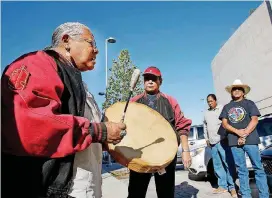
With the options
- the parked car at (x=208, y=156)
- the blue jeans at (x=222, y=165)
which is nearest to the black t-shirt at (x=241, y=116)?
the blue jeans at (x=222, y=165)

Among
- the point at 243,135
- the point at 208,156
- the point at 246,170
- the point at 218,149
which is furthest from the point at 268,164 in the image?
the point at 208,156

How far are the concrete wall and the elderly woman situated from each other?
19.1 m

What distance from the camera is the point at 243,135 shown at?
4887mm

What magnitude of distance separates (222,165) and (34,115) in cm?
566

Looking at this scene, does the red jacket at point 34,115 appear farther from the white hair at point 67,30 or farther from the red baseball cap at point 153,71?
the red baseball cap at point 153,71

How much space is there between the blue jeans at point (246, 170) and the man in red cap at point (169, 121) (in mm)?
1757

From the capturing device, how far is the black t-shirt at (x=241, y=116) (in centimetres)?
488

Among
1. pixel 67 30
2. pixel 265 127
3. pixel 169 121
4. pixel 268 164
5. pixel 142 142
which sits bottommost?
pixel 268 164

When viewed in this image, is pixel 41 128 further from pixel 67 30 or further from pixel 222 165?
pixel 222 165

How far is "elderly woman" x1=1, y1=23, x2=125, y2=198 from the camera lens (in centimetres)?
131

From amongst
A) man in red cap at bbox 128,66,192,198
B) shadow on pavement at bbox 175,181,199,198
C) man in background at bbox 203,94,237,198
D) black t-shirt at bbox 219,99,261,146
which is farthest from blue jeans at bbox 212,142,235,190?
man in red cap at bbox 128,66,192,198

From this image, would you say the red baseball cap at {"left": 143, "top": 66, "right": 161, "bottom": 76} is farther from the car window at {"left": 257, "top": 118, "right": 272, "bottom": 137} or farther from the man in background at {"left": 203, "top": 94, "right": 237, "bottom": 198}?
the car window at {"left": 257, "top": 118, "right": 272, "bottom": 137}

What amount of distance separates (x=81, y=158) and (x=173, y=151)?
982 mm

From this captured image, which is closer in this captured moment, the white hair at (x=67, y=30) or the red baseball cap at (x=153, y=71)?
the white hair at (x=67, y=30)
